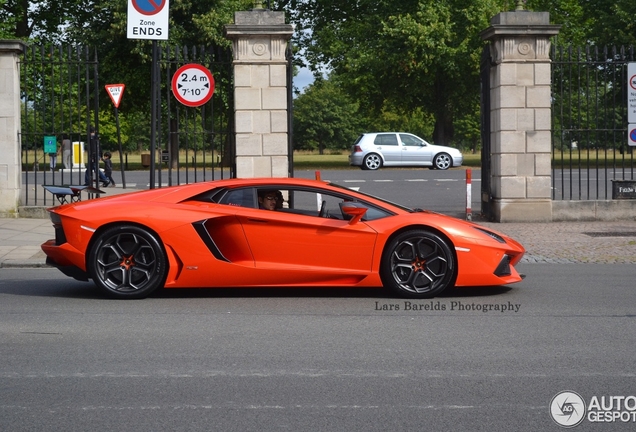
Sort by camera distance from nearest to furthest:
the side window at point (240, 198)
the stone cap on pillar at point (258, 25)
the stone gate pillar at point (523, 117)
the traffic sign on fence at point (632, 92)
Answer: the side window at point (240, 198) < the stone cap on pillar at point (258, 25) < the stone gate pillar at point (523, 117) < the traffic sign on fence at point (632, 92)

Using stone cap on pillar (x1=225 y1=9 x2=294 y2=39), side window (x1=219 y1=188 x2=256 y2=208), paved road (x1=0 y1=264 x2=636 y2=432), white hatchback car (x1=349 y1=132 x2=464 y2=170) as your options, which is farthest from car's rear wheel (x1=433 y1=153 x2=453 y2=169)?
side window (x1=219 y1=188 x2=256 y2=208)

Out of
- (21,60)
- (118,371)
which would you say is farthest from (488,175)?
(118,371)

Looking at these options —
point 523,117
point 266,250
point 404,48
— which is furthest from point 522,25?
point 404,48

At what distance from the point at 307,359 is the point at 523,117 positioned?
38.8ft

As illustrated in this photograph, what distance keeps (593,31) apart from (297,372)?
134ft

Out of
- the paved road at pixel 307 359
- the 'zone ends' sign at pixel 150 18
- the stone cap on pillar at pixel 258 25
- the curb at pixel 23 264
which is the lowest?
the paved road at pixel 307 359

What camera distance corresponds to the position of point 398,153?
38.1 meters

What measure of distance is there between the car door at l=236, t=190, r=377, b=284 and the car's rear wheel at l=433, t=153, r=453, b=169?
2933 cm

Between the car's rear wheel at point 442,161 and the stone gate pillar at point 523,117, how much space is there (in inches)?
817

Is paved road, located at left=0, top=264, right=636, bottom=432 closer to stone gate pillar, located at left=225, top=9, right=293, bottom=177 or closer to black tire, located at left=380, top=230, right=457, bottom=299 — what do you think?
black tire, located at left=380, top=230, right=457, bottom=299

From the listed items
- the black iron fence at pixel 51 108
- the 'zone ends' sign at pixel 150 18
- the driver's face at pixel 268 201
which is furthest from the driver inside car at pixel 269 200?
the black iron fence at pixel 51 108

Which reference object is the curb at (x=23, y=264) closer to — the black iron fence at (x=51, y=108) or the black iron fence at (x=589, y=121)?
the black iron fence at (x=51, y=108)

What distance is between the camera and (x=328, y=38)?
154 ft

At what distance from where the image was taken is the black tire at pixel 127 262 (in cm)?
922
